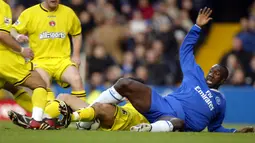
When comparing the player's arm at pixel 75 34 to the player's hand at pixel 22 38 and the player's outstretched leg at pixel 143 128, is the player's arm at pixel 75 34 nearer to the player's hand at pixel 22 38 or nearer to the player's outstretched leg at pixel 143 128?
the player's hand at pixel 22 38

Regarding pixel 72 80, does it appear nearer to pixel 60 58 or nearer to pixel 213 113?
pixel 60 58

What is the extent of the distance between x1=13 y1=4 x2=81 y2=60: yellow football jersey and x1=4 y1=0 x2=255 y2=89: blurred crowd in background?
243 inches

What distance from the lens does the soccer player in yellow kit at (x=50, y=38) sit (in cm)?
1398

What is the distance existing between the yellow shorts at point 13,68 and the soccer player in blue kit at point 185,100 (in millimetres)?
1215

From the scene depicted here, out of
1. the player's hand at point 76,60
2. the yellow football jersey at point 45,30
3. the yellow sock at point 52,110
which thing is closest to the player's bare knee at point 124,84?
the yellow sock at point 52,110

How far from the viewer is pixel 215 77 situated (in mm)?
12734

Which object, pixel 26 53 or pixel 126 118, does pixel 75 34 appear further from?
pixel 126 118

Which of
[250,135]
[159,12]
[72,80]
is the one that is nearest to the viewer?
[250,135]

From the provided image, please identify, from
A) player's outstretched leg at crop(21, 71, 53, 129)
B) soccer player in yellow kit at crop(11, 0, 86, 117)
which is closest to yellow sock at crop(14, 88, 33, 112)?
soccer player in yellow kit at crop(11, 0, 86, 117)

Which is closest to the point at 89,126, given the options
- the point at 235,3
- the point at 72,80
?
the point at 72,80

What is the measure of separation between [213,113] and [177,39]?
383 inches

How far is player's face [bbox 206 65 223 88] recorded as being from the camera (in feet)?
41.7

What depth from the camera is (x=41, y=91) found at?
41.3 feet

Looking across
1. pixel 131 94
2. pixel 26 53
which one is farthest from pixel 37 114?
pixel 131 94
